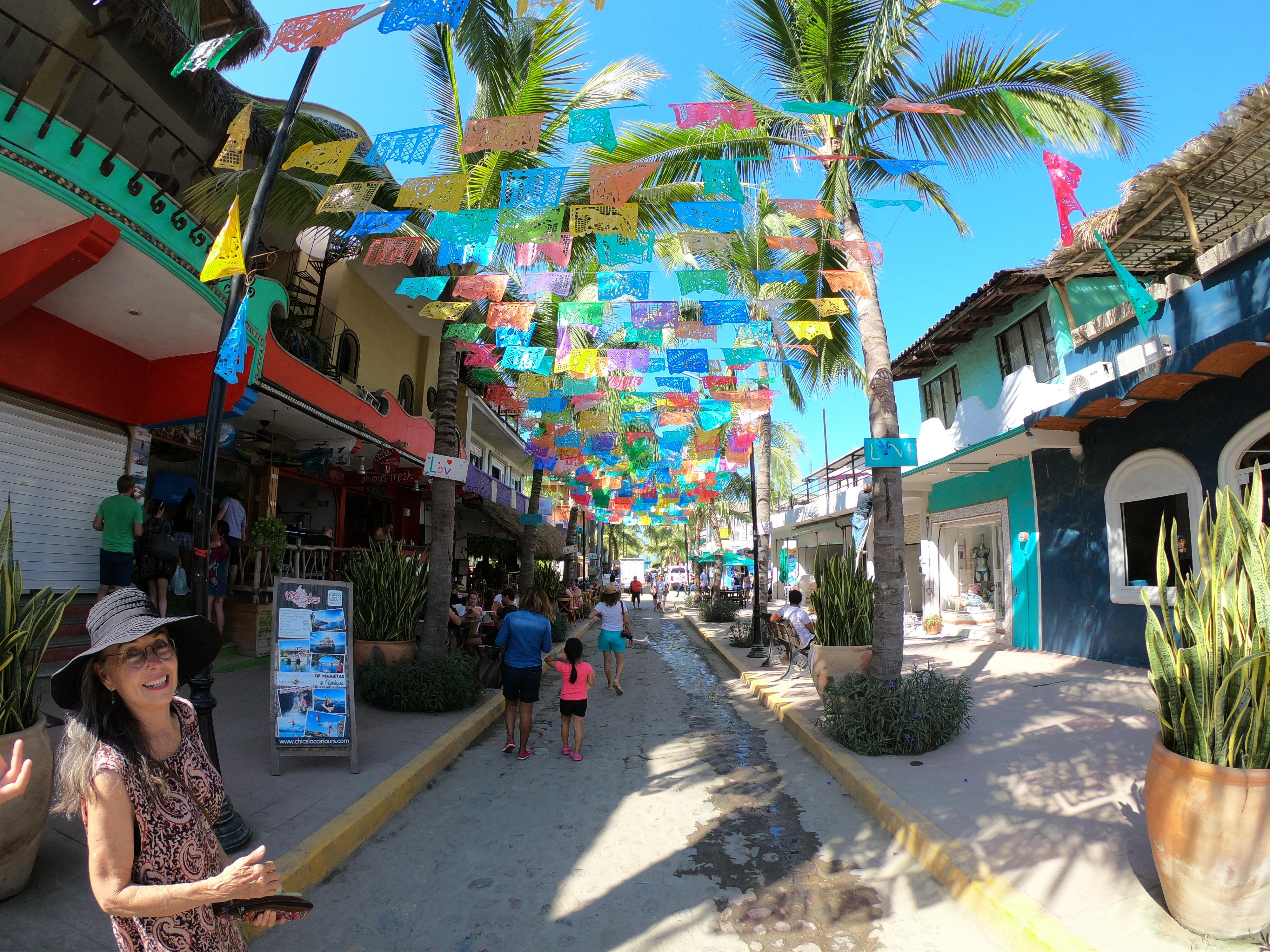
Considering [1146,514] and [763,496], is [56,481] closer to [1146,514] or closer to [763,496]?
[763,496]

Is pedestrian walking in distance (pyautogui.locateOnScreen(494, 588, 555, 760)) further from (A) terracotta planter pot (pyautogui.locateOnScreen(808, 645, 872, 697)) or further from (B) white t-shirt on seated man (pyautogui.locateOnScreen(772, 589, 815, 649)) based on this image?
(B) white t-shirt on seated man (pyautogui.locateOnScreen(772, 589, 815, 649))

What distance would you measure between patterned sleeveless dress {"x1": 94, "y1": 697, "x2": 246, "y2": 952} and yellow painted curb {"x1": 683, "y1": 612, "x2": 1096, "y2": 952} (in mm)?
3524

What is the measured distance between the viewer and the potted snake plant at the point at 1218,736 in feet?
10.1

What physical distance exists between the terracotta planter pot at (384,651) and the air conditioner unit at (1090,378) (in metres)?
10.4

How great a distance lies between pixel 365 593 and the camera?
8.95 meters

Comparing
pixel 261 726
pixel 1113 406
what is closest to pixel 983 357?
pixel 1113 406

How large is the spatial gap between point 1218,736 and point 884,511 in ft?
12.6

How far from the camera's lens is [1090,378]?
10758mm

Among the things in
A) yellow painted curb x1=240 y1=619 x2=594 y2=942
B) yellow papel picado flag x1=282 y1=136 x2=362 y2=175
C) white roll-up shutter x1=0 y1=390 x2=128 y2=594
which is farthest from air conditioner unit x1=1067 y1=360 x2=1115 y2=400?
white roll-up shutter x1=0 y1=390 x2=128 y2=594

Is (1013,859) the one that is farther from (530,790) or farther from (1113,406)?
(1113,406)

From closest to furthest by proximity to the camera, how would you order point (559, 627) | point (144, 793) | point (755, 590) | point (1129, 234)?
point (144, 793) < point (1129, 234) < point (755, 590) < point (559, 627)

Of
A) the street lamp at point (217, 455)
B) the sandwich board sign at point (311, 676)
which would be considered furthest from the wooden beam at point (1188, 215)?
the sandwich board sign at point (311, 676)

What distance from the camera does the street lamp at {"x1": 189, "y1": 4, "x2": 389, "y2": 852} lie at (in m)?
4.09

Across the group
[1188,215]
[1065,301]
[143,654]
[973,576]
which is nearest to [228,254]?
[143,654]
